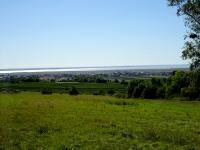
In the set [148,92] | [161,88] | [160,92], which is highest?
[161,88]

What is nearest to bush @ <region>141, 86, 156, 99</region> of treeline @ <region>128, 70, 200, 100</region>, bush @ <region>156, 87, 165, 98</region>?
treeline @ <region>128, 70, 200, 100</region>

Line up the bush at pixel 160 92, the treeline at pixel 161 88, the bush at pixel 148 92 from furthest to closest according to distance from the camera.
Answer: the bush at pixel 160 92 < the treeline at pixel 161 88 < the bush at pixel 148 92

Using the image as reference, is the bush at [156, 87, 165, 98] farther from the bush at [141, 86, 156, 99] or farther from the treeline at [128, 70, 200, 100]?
the bush at [141, 86, 156, 99]

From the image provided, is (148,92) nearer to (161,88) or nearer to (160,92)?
(160,92)

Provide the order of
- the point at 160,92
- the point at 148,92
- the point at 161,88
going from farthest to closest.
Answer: the point at 161,88 → the point at 160,92 → the point at 148,92

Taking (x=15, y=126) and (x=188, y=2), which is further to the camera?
(x=188, y=2)

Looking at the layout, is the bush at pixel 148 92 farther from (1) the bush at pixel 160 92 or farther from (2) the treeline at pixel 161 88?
(1) the bush at pixel 160 92

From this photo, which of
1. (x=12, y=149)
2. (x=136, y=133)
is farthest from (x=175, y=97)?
(x=12, y=149)

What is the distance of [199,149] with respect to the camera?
67.0ft

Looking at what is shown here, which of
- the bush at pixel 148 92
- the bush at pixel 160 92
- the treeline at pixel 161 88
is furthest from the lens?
the bush at pixel 160 92

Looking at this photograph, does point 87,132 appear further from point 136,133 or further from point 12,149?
point 12,149

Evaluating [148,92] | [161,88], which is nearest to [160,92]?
[161,88]

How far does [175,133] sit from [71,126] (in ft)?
21.6

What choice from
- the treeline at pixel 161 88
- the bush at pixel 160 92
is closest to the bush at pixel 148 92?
the treeline at pixel 161 88
